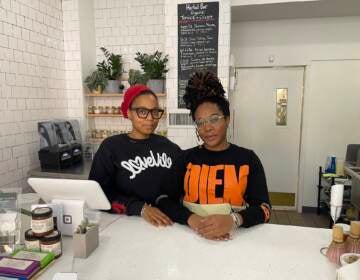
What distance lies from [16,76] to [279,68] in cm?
317

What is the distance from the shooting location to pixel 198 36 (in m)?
2.99

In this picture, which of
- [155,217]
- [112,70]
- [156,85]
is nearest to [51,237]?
[155,217]

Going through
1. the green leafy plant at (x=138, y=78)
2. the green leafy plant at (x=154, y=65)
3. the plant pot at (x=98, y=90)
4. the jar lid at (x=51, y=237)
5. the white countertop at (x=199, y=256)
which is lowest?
the white countertop at (x=199, y=256)

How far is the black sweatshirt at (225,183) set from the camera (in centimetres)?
138

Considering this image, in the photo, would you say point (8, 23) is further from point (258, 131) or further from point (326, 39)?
point (326, 39)

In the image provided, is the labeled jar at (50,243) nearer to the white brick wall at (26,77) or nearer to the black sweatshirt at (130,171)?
the black sweatshirt at (130,171)

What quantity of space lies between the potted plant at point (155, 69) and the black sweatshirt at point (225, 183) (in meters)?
1.84

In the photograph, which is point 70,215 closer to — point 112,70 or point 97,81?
A: point 97,81

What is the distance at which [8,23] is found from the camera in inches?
96.1

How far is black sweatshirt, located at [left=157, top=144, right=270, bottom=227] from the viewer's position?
138cm

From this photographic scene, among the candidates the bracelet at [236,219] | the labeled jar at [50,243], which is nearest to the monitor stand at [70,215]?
the labeled jar at [50,243]

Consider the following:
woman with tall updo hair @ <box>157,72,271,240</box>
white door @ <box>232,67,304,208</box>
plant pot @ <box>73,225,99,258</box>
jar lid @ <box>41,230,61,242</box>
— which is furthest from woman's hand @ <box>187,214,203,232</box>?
white door @ <box>232,67,304,208</box>

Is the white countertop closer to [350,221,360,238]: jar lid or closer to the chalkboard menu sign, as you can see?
[350,221,360,238]: jar lid

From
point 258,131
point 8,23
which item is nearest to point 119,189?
point 8,23
